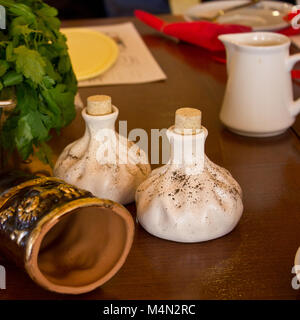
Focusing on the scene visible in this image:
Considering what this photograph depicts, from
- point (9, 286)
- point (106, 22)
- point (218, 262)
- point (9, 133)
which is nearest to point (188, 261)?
point (218, 262)

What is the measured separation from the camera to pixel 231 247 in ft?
1.80

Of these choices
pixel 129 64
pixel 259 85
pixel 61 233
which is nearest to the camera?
pixel 61 233

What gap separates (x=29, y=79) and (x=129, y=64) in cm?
56

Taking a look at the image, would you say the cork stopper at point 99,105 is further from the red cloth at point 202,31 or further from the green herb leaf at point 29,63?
the red cloth at point 202,31

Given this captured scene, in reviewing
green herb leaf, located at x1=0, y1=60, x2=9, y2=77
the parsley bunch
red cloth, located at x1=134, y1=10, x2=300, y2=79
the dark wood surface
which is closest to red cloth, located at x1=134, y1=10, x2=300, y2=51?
red cloth, located at x1=134, y1=10, x2=300, y2=79

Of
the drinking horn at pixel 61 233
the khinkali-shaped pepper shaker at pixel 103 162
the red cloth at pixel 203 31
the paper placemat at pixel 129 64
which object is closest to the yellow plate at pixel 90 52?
the paper placemat at pixel 129 64

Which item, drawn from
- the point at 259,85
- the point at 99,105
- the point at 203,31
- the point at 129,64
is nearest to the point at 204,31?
the point at 203,31

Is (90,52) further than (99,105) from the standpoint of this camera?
Yes

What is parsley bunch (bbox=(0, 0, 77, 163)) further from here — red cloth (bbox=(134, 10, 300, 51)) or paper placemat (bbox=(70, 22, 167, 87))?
red cloth (bbox=(134, 10, 300, 51))

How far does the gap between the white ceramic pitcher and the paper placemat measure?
0.91ft

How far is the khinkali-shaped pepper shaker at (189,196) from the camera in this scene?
0.53 meters

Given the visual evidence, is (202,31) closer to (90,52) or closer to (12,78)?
(90,52)

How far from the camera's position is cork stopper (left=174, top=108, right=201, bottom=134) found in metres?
0.52

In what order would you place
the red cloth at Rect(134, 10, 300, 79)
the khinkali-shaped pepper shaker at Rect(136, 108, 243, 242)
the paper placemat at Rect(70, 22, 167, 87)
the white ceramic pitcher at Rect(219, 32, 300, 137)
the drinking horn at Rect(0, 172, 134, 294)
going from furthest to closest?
the red cloth at Rect(134, 10, 300, 79)
the paper placemat at Rect(70, 22, 167, 87)
the white ceramic pitcher at Rect(219, 32, 300, 137)
the khinkali-shaped pepper shaker at Rect(136, 108, 243, 242)
the drinking horn at Rect(0, 172, 134, 294)
